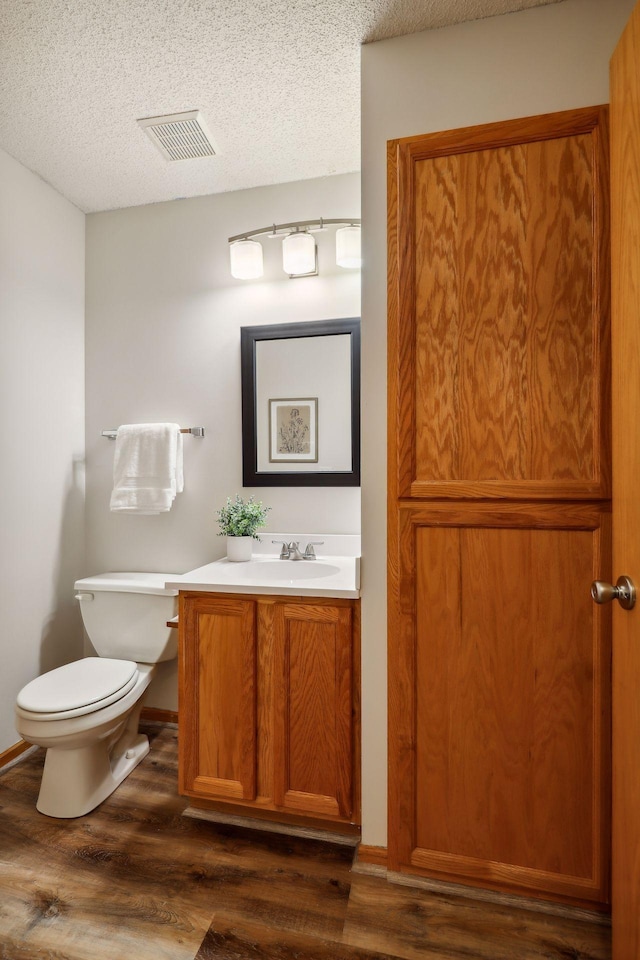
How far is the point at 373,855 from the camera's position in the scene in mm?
1587

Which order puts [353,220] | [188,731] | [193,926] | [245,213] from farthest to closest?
[245,213] < [353,220] < [188,731] < [193,926]

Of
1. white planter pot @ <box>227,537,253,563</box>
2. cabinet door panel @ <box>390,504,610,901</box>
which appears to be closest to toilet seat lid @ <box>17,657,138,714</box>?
white planter pot @ <box>227,537,253,563</box>

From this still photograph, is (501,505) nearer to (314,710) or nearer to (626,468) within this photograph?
(626,468)

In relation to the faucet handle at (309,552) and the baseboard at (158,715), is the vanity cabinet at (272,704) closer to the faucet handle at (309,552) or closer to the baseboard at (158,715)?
the faucet handle at (309,552)

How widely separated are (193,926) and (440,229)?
2033mm

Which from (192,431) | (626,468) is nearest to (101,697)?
(192,431)

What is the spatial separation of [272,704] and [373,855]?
0.54 metres

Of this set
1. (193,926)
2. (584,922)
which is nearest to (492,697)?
(584,922)

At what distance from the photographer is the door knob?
1062mm

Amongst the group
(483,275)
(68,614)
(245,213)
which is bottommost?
(68,614)

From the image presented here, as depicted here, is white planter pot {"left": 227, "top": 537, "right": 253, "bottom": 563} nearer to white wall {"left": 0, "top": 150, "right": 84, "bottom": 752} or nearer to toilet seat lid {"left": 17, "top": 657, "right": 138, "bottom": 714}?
toilet seat lid {"left": 17, "top": 657, "right": 138, "bottom": 714}

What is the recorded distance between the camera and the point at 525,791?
143 centimetres

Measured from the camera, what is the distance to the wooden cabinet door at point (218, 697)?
170 centimetres

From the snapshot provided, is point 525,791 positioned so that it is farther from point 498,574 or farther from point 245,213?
point 245,213
